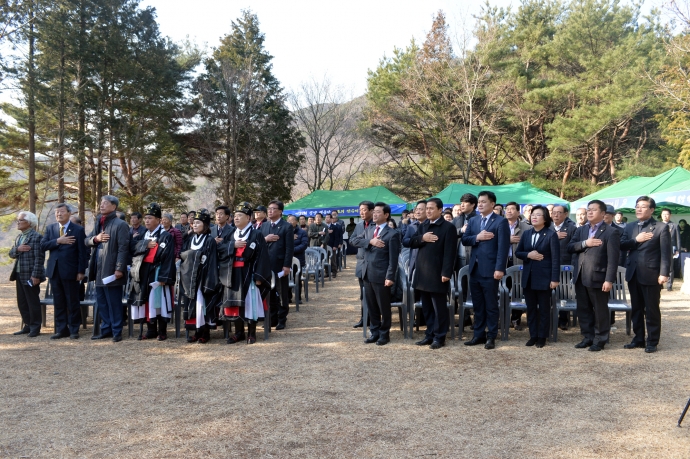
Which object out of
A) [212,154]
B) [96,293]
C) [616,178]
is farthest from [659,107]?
[96,293]

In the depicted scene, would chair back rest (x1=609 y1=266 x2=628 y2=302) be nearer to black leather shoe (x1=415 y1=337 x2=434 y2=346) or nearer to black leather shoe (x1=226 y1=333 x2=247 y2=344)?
black leather shoe (x1=415 y1=337 x2=434 y2=346)

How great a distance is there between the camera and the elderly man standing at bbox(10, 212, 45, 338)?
6691 millimetres

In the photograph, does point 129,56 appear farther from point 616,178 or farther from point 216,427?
point 616,178

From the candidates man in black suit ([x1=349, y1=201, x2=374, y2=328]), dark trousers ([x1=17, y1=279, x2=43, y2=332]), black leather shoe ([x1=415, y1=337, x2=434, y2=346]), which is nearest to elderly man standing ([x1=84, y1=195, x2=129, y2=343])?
dark trousers ([x1=17, y1=279, x2=43, y2=332])

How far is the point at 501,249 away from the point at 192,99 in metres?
24.8

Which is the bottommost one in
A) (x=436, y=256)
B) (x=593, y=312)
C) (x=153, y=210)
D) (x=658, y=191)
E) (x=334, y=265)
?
(x=593, y=312)

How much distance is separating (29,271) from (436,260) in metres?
5.32

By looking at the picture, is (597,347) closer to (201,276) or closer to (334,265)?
(201,276)

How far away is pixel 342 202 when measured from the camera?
23719 mm

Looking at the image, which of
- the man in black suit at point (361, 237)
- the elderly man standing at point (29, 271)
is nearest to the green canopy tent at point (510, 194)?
the man in black suit at point (361, 237)

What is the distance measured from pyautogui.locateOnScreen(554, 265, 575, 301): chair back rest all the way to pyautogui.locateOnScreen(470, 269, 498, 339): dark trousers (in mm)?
1164

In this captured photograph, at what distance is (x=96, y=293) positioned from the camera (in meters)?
6.56

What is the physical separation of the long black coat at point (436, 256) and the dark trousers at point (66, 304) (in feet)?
14.7

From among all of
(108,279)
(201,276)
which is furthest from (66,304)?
(201,276)
